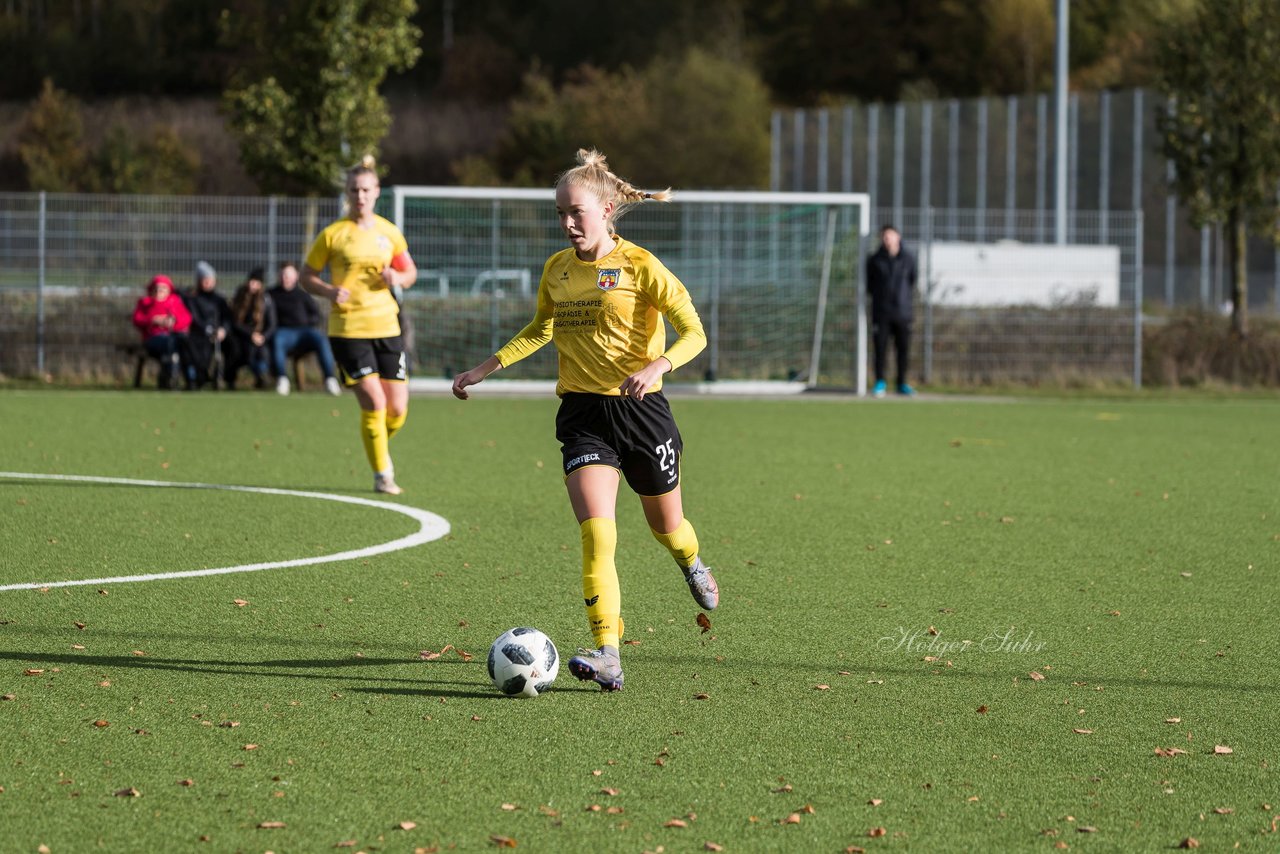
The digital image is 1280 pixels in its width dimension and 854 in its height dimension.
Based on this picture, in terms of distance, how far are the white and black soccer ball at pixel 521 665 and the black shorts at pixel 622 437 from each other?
67 centimetres

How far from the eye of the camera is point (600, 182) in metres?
Answer: 5.96

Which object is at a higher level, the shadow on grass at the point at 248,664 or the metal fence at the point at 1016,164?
the metal fence at the point at 1016,164

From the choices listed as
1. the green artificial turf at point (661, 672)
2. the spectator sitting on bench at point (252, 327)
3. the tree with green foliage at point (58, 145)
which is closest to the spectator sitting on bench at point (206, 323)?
the spectator sitting on bench at point (252, 327)

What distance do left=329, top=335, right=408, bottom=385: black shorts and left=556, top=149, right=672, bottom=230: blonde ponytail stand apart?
16.6ft

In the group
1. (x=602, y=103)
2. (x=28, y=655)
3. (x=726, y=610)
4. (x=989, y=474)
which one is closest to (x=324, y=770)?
(x=28, y=655)

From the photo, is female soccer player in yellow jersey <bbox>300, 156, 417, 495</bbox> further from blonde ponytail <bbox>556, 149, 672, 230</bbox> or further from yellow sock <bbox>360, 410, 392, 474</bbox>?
blonde ponytail <bbox>556, 149, 672, 230</bbox>

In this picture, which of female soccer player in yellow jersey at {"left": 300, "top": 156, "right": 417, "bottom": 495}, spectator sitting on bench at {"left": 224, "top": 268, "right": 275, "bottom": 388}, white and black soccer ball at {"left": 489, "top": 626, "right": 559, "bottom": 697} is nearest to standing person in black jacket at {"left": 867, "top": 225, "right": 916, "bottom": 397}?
spectator sitting on bench at {"left": 224, "top": 268, "right": 275, "bottom": 388}

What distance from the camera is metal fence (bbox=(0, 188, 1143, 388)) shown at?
2203 centimetres

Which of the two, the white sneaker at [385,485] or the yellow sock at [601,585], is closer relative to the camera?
the yellow sock at [601,585]

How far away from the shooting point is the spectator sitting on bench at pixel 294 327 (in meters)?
20.3

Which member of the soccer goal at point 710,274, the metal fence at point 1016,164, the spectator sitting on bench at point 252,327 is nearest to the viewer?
the spectator sitting on bench at point 252,327

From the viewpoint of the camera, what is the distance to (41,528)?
9.19 meters

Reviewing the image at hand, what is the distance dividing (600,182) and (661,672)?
1711 millimetres

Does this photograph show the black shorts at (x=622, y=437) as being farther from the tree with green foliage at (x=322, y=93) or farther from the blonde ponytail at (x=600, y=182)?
the tree with green foliage at (x=322, y=93)
